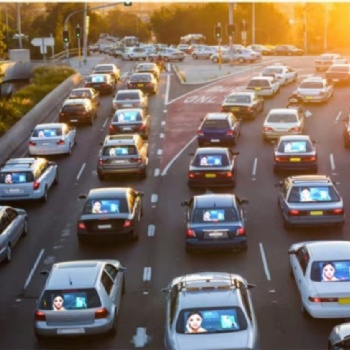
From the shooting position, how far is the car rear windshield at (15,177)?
2725 centimetres

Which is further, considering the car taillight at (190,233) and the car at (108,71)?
the car at (108,71)

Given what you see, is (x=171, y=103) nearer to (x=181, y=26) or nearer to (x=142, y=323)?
(x=142, y=323)

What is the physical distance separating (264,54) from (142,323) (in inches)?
3088

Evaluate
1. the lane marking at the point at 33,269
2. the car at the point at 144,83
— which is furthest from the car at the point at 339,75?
the lane marking at the point at 33,269

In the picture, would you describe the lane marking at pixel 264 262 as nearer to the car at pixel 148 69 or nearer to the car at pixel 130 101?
the car at pixel 130 101

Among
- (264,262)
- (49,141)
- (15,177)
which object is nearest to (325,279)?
(264,262)

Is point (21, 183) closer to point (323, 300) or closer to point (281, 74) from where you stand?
point (323, 300)

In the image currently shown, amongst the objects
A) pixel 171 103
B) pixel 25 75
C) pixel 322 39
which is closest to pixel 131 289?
pixel 171 103

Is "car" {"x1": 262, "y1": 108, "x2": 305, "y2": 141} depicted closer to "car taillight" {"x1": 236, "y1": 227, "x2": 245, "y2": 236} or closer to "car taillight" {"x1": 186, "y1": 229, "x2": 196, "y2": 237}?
"car taillight" {"x1": 236, "y1": 227, "x2": 245, "y2": 236}

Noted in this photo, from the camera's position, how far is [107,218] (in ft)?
73.6

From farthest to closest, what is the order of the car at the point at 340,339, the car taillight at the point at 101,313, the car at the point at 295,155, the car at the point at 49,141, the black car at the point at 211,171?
the car at the point at 49,141 → the car at the point at 295,155 → the black car at the point at 211,171 → the car taillight at the point at 101,313 → the car at the point at 340,339

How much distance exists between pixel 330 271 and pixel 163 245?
7138 mm

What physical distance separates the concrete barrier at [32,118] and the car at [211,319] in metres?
21.5

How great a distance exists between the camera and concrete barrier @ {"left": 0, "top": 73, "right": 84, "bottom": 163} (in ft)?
121
